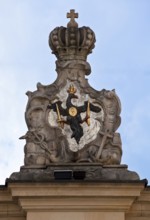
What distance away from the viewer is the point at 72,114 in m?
18.4

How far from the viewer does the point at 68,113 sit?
60.4 ft

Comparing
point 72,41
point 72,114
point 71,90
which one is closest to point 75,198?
point 72,114

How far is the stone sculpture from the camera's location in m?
18.1

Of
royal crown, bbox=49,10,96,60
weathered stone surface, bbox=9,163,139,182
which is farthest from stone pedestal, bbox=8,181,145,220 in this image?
royal crown, bbox=49,10,96,60

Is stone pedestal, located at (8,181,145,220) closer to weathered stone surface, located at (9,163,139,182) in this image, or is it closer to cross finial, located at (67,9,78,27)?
weathered stone surface, located at (9,163,139,182)

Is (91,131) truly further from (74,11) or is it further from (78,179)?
(74,11)

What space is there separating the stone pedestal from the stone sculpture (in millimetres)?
587

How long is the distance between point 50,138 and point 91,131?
28.2 inches

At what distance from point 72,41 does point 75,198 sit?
292cm

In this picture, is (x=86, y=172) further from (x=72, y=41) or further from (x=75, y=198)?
(x=72, y=41)

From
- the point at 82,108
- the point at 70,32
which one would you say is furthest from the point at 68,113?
the point at 70,32

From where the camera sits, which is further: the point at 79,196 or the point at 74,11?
the point at 74,11

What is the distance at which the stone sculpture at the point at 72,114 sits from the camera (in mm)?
18094

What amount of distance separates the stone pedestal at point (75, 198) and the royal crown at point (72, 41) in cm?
252
